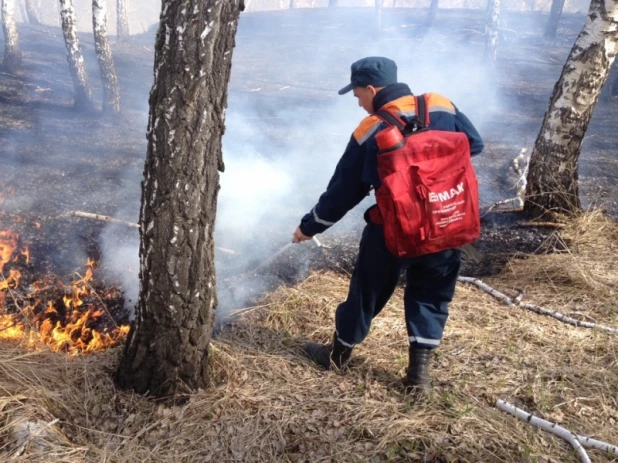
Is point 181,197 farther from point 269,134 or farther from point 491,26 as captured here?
point 491,26

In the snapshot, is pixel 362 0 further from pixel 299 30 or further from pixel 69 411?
pixel 69 411

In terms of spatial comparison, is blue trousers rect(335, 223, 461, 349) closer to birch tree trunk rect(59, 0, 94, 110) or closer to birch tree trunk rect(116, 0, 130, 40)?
birch tree trunk rect(59, 0, 94, 110)

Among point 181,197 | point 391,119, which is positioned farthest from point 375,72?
point 181,197

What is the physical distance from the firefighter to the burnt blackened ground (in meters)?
1.64

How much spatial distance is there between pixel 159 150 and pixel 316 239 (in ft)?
11.0

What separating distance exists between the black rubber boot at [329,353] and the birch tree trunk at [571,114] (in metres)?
3.96

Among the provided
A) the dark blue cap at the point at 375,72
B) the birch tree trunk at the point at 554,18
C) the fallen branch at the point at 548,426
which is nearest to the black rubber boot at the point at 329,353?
the fallen branch at the point at 548,426

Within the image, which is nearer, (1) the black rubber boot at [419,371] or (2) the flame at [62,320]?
(1) the black rubber boot at [419,371]

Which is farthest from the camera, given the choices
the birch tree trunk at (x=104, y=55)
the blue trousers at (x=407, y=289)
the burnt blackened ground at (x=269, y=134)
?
the birch tree trunk at (x=104, y=55)

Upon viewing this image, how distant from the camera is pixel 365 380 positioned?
3.24 metres

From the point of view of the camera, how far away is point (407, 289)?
317 centimetres

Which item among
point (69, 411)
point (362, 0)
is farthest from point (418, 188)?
point (362, 0)

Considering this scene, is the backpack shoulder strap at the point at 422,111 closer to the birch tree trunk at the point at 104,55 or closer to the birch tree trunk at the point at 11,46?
the birch tree trunk at the point at 104,55

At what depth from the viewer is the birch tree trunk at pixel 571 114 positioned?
18.1 feet
